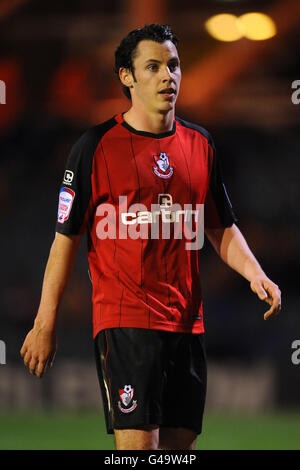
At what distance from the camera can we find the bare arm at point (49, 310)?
11.7 feet

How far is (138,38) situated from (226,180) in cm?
956

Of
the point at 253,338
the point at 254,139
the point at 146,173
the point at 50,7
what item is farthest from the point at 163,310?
the point at 254,139

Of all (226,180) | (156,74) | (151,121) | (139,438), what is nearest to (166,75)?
(156,74)

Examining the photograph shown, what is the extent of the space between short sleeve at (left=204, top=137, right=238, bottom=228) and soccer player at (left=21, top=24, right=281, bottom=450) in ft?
0.54

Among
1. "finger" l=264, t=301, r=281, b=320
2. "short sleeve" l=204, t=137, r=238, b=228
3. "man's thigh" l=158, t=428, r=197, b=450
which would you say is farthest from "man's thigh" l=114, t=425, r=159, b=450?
"short sleeve" l=204, t=137, r=238, b=228

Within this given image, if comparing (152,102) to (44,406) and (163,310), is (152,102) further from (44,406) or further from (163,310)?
(44,406)

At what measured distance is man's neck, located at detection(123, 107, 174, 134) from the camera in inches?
145

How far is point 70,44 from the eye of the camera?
10.4 meters

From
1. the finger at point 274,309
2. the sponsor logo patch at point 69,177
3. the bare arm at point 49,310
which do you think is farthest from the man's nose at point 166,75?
the finger at point 274,309

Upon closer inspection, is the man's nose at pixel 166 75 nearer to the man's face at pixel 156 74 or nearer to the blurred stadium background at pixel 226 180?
the man's face at pixel 156 74

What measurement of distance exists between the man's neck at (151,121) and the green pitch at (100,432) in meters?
4.49

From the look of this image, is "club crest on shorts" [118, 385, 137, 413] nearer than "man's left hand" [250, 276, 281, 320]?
Yes

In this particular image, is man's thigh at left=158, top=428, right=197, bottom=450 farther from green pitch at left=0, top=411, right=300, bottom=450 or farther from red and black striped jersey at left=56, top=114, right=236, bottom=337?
green pitch at left=0, top=411, right=300, bottom=450

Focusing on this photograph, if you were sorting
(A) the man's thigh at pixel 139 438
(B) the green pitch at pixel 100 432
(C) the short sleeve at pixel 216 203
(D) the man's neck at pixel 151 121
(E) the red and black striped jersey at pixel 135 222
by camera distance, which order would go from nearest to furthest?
(A) the man's thigh at pixel 139 438 < (E) the red and black striped jersey at pixel 135 222 < (D) the man's neck at pixel 151 121 < (C) the short sleeve at pixel 216 203 < (B) the green pitch at pixel 100 432
